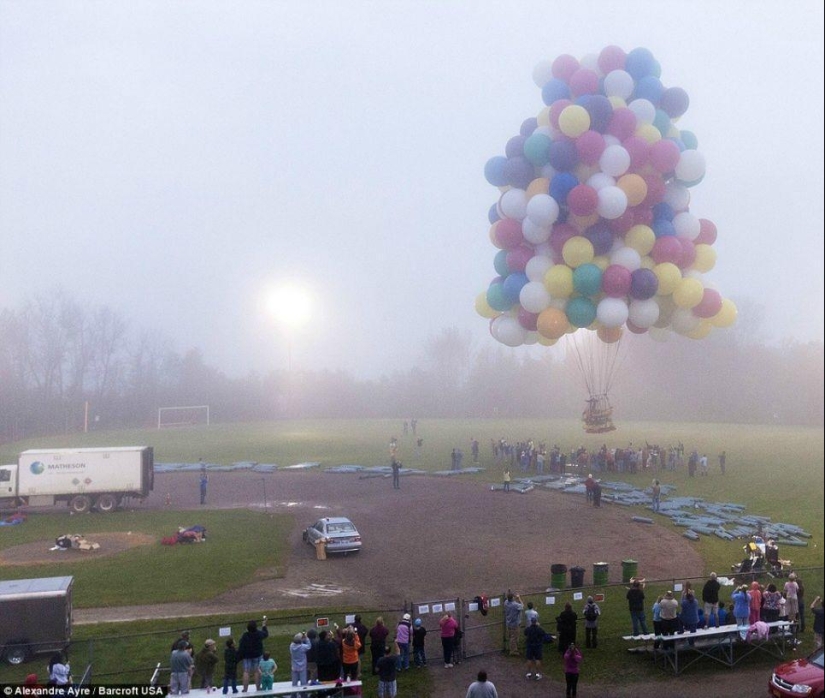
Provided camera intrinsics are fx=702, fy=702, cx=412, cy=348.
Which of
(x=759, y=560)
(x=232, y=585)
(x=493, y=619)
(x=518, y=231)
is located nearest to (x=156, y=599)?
(x=232, y=585)

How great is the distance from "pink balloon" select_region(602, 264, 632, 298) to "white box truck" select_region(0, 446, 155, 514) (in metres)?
22.0

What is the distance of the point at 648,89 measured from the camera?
18844 millimetres

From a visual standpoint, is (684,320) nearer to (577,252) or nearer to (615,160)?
(577,252)

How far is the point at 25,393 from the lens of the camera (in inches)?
1104

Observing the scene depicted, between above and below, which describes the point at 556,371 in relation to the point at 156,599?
above

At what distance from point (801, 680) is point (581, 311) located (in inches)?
368

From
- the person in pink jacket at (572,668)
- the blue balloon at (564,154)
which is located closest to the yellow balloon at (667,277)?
the blue balloon at (564,154)

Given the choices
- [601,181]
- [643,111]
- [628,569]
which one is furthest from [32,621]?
[643,111]

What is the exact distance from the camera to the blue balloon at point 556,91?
18859mm

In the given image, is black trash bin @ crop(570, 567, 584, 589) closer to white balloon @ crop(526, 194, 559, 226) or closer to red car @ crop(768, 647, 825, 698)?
red car @ crop(768, 647, 825, 698)

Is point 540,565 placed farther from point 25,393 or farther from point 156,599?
point 25,393

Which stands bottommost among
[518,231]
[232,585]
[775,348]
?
[232,585]

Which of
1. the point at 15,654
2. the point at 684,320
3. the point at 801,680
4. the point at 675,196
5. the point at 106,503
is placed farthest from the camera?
the point at 106,503

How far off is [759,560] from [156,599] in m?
16.4
